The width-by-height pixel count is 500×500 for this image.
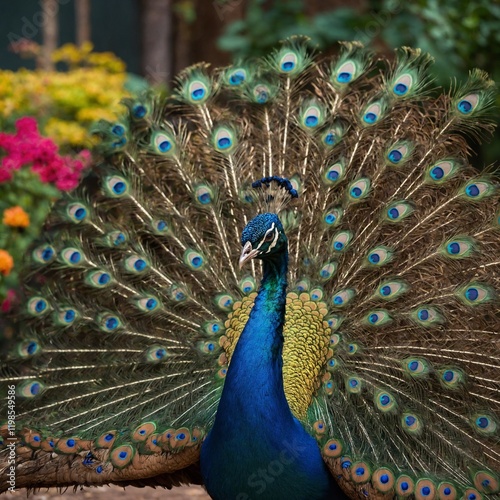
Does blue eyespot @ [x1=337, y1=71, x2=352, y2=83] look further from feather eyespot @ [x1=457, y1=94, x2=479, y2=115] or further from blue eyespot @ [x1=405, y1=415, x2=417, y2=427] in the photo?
blue eyespot @ [x1=405, y1=415, x2=417, y2=427]

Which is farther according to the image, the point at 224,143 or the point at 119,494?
the point at 119,494

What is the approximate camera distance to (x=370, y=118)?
3441mm

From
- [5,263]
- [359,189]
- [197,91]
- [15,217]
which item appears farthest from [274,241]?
[15,217]

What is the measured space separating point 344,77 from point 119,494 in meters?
2.01

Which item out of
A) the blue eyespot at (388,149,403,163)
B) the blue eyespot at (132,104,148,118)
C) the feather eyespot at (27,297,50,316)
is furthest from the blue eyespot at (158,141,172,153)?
the blue eyespot at (388,149,403,163)

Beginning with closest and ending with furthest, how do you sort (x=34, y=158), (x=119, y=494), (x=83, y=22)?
(x=119, y=494)
(x=34, y=158)
(x=83, y=22)

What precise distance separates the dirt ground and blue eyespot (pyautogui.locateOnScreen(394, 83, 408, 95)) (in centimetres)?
190

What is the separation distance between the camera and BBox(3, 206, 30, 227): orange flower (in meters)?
4.46

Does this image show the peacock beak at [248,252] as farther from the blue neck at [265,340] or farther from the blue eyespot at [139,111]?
the blue eyespot at [139,111]

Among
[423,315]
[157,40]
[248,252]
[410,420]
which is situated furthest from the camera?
[157,40]

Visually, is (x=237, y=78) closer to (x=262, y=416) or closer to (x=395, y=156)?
(x=395, y=156)

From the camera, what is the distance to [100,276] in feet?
11.5

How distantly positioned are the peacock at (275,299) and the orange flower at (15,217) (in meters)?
0.78

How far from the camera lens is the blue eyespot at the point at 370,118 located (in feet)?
11.3
